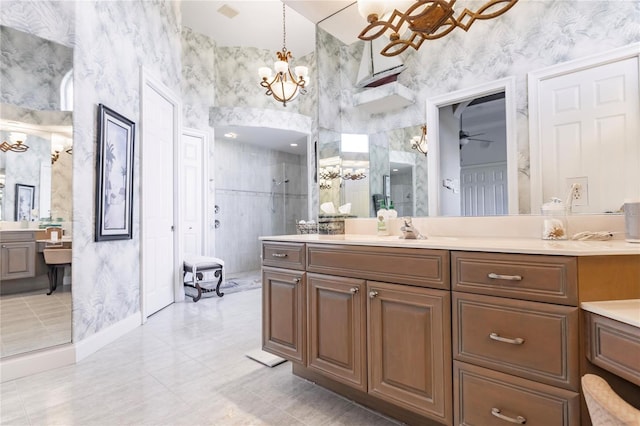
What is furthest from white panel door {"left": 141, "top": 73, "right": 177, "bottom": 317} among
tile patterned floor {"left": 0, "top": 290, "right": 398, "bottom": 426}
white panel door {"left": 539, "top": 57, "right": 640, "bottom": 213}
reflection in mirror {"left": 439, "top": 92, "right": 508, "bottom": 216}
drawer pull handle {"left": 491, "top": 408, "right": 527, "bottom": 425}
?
white panel door {"left": 539, "top": 57, "right": 640, "bottom": 213}

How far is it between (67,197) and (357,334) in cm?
237

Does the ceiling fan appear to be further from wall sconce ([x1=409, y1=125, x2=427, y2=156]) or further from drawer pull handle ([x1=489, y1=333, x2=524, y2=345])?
drawer pull handle ([x1=489, y1=333, x2=524, y2=345])

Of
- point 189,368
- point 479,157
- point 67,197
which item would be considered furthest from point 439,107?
point 67,197

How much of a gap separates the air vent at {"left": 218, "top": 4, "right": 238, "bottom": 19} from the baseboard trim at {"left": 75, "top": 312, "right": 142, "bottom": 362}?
4207 mm

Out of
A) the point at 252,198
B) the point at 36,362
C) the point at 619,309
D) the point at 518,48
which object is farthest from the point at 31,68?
the point at 252,198

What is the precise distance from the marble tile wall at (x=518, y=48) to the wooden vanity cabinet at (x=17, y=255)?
2611 mm

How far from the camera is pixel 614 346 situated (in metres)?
→ 1.05

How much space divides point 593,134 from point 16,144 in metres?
3.60

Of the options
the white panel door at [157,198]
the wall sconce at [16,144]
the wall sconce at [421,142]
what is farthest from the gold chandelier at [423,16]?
the white panel door at [157,198]

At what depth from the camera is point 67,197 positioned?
2535 mm

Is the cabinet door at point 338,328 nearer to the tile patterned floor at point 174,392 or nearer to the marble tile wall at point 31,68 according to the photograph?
the tile patterned floor at point 174,392

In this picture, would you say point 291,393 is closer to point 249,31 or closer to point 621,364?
point 621,364

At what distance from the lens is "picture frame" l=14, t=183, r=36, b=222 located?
2.39 meters

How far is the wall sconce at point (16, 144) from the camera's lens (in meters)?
2.35
